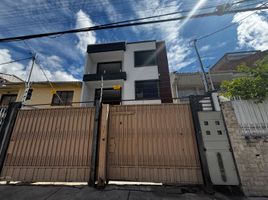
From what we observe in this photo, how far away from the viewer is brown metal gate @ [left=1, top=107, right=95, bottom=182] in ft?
15.2

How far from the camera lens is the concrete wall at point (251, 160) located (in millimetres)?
3699

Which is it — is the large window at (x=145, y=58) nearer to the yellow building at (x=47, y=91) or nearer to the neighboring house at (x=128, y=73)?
the neighboring house at (x=128, y=73)

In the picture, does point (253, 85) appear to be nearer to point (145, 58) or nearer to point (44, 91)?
point (145, 58)

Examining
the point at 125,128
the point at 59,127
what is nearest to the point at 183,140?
the point at 125,128

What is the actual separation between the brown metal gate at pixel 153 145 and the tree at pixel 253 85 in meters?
1.70

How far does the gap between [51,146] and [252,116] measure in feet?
23.5

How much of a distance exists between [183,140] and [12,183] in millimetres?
6162

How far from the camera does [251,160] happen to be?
12.8 ft

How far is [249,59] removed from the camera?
15703mm

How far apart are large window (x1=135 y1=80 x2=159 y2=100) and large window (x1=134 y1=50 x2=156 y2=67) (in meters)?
1.75

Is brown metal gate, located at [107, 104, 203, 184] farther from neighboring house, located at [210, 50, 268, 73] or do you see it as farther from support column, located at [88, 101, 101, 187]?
neighboring house, located at [210, 50, 268, 73]

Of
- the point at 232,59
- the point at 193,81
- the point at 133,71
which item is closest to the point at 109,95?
the point at 133,71

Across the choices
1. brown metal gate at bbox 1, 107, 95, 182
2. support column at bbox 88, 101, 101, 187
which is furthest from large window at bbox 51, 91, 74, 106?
support column at bbox 88, 101, 101, 187

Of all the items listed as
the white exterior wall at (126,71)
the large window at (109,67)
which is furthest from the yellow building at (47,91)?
the large window at (109,67)
